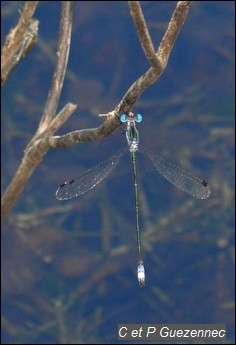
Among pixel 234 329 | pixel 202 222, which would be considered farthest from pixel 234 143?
pixel 234 329

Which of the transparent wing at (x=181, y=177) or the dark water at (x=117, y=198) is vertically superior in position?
the dark water at (x=117, y=198)

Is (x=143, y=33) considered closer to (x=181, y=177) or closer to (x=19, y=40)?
(x=19, y=40)

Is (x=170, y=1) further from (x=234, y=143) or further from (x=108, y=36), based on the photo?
(x=234, y=143)

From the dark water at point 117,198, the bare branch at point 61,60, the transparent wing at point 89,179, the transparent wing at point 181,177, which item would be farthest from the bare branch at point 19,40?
the dark water at point 117,198

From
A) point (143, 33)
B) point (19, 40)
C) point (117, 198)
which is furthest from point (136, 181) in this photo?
point (117, 198)


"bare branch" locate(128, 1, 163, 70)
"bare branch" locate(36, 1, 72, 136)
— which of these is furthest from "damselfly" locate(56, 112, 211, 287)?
"bare branch" locate(128, 1, 163, 70)

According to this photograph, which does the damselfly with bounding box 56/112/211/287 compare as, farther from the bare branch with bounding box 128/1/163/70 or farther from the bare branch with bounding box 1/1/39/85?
the bare branch with bounding box 128/1/163/70

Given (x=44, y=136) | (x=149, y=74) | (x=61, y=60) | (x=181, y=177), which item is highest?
(x=61, y=60)

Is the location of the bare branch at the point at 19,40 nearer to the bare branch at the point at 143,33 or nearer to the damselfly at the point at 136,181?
the damselfly at the point at 136,181
